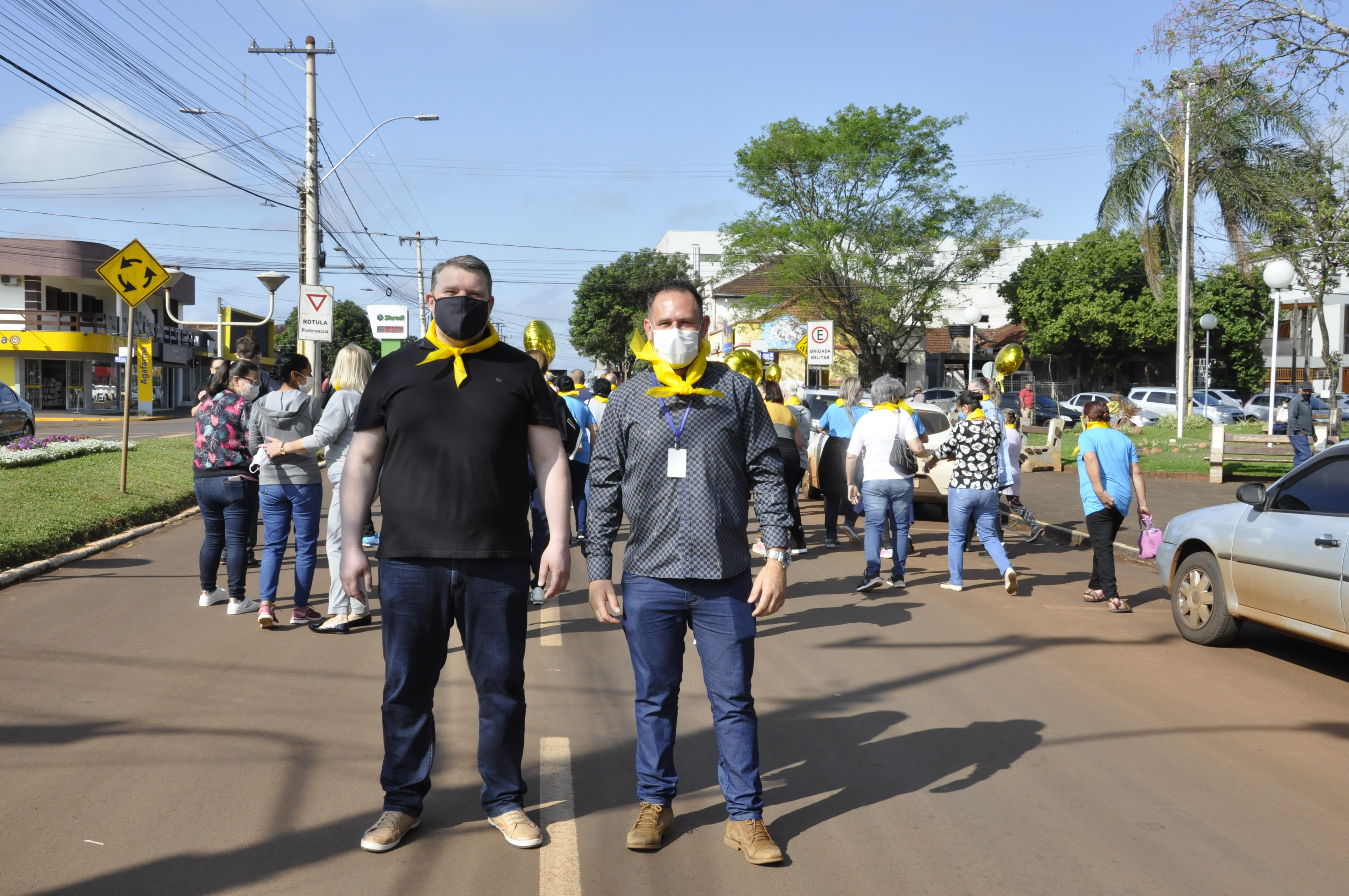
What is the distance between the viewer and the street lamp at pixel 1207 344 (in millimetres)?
32719

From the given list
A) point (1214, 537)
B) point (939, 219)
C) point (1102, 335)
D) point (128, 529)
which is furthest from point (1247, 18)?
point (1102, 335)

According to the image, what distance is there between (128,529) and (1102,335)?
48941 mm

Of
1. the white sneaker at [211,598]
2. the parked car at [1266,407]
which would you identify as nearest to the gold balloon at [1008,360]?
the parked car at [1266,407]

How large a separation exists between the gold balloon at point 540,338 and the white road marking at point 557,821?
6257 mm

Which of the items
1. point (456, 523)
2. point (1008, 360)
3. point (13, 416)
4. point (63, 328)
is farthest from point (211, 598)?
point (63, 328)

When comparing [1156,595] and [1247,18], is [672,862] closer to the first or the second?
[1156,595]

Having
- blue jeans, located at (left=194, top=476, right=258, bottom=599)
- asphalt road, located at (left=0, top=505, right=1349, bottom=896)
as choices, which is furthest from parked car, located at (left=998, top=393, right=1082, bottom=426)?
blue jeans, located at (left=194, top=476, right=258, bottom=599)

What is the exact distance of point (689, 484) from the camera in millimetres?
3807

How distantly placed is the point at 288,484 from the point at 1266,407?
4170cm

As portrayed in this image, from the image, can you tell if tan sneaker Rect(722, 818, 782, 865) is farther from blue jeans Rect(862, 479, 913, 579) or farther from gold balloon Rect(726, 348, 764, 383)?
gold balloon Rect(726, 348, 764, 383)

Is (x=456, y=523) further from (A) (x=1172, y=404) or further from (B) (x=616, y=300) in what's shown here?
(B) (x=616, y=300)

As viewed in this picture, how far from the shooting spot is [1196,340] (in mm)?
54062

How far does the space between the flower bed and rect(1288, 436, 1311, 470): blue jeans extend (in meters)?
19.3

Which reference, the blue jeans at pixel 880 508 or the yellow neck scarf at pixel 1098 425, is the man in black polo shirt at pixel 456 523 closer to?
the blue jeans at pixel 880 508
